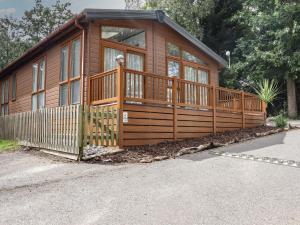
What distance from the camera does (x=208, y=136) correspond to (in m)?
9.00

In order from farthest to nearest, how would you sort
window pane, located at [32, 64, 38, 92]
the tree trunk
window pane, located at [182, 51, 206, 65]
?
the tree trunk < window pane, located at [32, 64, 38, 92] < window pane, located at [182, 51, 206, 65]

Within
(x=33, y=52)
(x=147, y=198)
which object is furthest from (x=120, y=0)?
(x=147, y=198)

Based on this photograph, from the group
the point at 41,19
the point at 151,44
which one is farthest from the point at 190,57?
the point at 41,19

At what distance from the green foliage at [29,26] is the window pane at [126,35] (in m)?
23.7

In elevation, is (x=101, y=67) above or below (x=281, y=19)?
below

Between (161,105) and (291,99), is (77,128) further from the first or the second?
(291,99)

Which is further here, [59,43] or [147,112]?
[59,43]

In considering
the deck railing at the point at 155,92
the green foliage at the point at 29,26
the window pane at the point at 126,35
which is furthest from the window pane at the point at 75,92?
the green foliage at the point at 29,26

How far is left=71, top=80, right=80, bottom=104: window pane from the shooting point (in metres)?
9.23

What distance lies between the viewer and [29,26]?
1212 inches

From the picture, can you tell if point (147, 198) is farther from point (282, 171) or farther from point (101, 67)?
point (101, 67)

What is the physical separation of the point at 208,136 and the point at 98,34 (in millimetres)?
4539

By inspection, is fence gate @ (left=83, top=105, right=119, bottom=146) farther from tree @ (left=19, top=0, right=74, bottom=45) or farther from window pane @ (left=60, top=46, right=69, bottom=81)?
tree @ (left=19, top=0, right=74, bottom=45)

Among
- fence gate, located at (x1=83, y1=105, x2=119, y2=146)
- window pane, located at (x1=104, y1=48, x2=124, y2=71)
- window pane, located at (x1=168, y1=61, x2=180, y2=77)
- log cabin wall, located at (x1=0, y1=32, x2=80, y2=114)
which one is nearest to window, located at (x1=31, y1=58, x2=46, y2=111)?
log cabin wall, located at (x1=0, y1=32, x2=80, y2=114)
